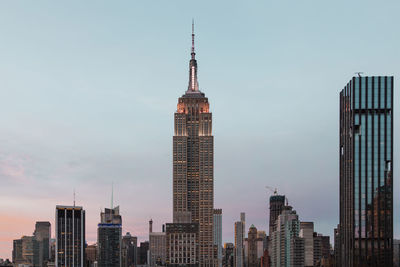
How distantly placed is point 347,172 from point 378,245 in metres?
21.6

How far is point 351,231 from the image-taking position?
18338cm

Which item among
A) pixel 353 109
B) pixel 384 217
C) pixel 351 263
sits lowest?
pixel 351 263

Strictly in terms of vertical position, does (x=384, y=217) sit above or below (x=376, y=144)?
below

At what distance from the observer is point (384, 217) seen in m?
183

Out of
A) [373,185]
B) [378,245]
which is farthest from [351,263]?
[373,185]

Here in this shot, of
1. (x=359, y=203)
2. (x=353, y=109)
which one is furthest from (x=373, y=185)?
(x=353, y=109)

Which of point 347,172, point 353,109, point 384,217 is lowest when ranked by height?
point 384,217

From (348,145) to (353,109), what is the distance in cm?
1118

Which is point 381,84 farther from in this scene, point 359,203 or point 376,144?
point 359,203

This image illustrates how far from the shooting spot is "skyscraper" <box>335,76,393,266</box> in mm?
181250

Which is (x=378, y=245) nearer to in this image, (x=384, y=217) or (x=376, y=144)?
(x=384, y=217)

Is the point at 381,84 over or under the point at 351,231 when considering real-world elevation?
over

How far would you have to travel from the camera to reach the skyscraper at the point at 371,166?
18125 centimetres

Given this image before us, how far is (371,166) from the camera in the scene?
18275cm
